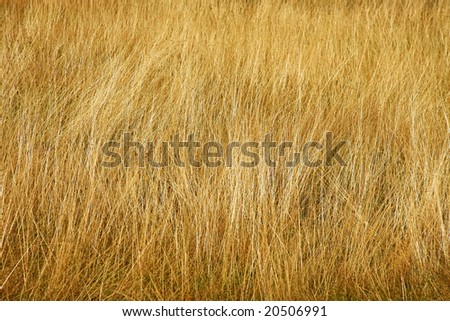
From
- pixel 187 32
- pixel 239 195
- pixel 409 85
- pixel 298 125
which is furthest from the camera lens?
pixel 187 32

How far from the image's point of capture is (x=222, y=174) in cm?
284

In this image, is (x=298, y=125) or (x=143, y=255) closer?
(x=143, y=255)

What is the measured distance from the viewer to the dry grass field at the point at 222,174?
8.35ft

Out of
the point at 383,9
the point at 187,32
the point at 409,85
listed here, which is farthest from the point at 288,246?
the point at 383,9

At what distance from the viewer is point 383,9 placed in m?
5.42

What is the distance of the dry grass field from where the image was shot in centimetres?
254

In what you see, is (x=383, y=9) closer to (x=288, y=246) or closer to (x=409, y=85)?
(x=409, y=85)

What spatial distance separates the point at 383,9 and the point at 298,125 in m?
2.81

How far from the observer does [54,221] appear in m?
2.73
